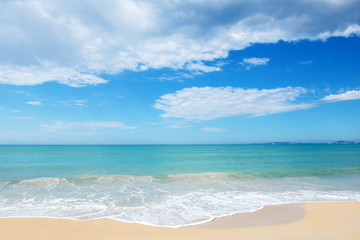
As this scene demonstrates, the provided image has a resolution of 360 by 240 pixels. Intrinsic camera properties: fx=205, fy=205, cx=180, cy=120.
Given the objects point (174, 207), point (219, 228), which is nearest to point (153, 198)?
point (174, 207)

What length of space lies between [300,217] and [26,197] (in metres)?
12.9

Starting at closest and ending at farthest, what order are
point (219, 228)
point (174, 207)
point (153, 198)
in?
point (219, 228) → point (174, 207) → point (153, 198)

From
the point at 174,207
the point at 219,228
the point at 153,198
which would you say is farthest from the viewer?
the point at 153,198

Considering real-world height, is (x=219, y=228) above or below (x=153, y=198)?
above

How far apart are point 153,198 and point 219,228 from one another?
4.73 metres

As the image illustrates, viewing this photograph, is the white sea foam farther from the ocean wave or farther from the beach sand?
the beach sand

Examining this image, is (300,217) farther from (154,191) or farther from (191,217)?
(154,191)

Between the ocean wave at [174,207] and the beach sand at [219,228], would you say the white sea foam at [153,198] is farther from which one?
the beach sand at [219,228]

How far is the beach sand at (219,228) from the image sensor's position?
605 cm

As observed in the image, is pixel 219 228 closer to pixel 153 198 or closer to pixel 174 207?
pixel 174 207

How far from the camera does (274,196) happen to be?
11164 mm

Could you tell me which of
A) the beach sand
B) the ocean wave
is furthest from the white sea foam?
the beach sand

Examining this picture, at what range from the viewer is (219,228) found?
683 cm

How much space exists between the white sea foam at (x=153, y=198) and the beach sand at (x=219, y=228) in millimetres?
600
